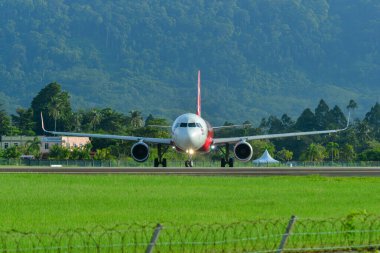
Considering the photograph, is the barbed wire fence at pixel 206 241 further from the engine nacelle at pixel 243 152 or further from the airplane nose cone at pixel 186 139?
the engine nacelle at pixel 243 152

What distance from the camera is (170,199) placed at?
4259 centimetres

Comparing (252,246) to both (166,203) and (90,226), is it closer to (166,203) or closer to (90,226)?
(90,226)

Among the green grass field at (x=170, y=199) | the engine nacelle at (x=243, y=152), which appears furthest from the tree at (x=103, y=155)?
the green grass field at (x=170, y=199)

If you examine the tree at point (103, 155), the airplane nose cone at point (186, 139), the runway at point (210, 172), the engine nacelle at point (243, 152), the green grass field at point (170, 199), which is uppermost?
the tree at point (103, 155)

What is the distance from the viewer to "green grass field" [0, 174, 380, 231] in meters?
34.2

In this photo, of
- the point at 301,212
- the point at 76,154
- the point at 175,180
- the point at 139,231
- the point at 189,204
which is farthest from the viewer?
the point at 76,154

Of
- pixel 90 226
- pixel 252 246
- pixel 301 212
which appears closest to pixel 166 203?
pixel 301 212

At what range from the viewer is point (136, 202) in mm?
40906

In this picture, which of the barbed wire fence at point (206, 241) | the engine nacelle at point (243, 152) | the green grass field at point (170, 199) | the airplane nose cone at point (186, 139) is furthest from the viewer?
the engine nacelle at point (243, 152)

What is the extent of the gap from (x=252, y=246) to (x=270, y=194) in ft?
64.2

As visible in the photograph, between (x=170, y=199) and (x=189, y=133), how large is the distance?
43.7 m

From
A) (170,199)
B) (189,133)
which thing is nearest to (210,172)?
(189,133)

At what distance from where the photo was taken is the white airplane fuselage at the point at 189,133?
86500 millimetres

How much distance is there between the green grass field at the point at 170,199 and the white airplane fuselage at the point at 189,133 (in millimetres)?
24840
